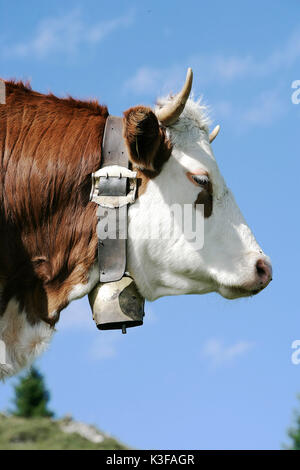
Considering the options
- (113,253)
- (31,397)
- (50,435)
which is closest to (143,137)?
(113,253)

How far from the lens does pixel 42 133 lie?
682 centimetres

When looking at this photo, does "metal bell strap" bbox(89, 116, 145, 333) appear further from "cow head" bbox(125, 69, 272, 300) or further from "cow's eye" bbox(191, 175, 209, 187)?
"cow's eye" bbox(191, 175, 209, 187)

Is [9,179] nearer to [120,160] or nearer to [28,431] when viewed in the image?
[120,160]

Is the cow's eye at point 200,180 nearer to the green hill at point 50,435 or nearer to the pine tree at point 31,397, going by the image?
the green hill at point 50,435

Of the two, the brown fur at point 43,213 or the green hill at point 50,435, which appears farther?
the green hill at point 50,435

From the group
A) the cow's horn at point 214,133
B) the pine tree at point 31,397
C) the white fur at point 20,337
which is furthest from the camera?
the pine tree at point 31,397

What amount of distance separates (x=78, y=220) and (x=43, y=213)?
1.03 feet

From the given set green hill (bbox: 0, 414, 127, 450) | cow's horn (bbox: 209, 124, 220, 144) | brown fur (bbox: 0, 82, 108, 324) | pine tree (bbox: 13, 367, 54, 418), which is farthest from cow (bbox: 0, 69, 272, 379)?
pine tree (bbox: 13, 367, 54, 418)

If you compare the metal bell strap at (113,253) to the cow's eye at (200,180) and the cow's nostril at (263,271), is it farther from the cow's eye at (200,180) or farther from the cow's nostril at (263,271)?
the cow's nostril at (263,271)

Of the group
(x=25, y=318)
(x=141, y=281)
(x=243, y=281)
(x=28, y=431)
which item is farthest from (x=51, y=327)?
(x=28, y=431)

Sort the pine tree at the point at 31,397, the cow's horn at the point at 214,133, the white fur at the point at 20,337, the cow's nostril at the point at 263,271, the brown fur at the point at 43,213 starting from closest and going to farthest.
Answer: the brown fur at the point at 43,213
the white fur at the point at 20,337
the cow's nostril at the point at 263,271
the cow's horn at the point at 214,133
the pine tree at the point at 31,397

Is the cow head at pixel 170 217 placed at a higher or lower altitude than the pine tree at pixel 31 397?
higher

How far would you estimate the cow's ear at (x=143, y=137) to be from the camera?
662cm

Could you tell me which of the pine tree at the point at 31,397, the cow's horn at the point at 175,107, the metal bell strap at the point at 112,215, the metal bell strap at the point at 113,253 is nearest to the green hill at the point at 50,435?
the pine tree at the point at 31,397
